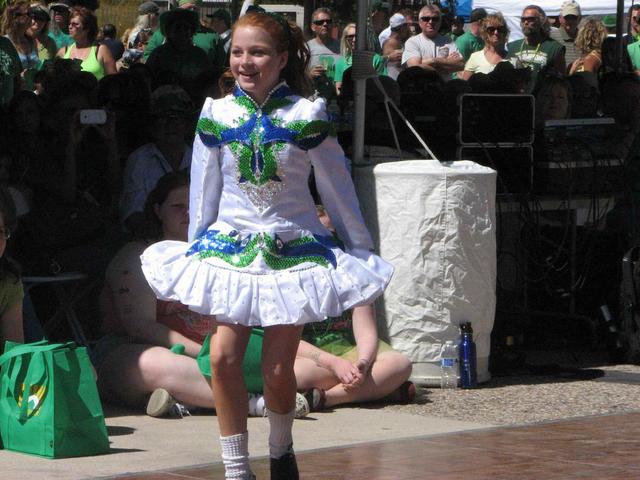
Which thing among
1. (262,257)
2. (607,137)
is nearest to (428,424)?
(262,257)

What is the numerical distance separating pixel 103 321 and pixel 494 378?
2.30 meters

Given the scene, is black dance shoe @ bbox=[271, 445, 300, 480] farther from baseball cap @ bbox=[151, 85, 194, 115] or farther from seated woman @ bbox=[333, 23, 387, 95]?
seated woman @ bbox=[333, 23, 387, 95]

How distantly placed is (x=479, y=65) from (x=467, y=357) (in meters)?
6.04

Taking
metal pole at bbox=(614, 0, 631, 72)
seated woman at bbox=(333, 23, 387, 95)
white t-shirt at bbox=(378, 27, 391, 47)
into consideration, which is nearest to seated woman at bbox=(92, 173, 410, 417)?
seated woman at bbox=(333, 23, 387, 95)

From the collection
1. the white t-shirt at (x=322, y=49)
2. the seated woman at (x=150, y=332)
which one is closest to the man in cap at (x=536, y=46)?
the white t-shirt at (x=322, y=49)

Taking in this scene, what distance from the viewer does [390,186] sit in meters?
7.48

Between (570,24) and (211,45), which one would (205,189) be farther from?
(570,24)

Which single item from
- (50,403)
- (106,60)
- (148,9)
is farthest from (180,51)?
(148,9)

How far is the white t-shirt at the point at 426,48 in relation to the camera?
13242 mm

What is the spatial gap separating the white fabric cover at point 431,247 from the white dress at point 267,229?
2528mm

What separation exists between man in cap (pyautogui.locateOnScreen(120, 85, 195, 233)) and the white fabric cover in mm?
1256

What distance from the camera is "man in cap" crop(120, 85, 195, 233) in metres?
7.99

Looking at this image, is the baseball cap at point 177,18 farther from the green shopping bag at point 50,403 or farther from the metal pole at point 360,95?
the green shopping bag at point 50,403

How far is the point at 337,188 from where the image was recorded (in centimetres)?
486
